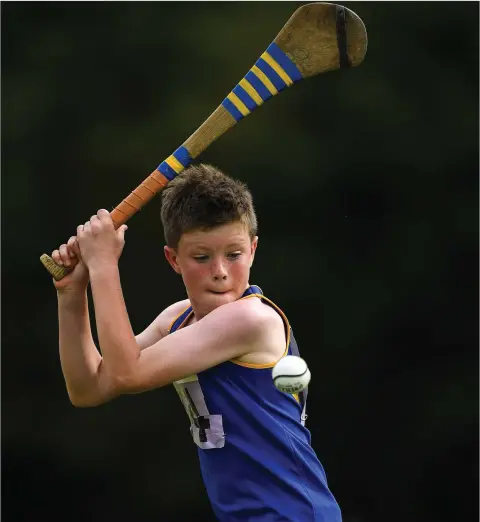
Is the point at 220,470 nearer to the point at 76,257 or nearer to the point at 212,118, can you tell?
the point at 76,257

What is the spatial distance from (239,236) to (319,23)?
Answer: 0.68 meters

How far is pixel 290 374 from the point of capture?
110 inches

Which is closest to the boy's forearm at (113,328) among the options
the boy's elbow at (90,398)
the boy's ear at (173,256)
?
the boy's elbow at (90,398)

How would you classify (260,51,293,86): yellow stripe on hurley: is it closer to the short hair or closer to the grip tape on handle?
the short hair

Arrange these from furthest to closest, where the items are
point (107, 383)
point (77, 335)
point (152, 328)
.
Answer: point (152, 328), point (77, 335), point (107, 383)

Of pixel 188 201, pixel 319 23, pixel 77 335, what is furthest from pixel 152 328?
pixel 319 23

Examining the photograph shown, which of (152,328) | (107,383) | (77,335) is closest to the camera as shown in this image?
(107,383)

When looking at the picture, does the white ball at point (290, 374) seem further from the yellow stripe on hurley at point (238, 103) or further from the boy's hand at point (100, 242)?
the yellow stripe on hurley at point (238, 103)

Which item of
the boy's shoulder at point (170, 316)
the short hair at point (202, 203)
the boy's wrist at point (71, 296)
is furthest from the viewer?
the boy's shoulder at point (170, 316)

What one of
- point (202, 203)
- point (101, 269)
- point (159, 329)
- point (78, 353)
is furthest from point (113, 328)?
point (159, 329)

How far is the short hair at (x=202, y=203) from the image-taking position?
119 inches

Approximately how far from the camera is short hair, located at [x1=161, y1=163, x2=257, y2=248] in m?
3.03

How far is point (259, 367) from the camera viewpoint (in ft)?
9.84

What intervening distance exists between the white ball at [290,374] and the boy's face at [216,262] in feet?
1.06
